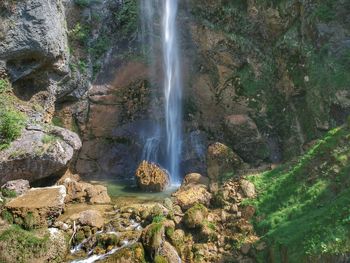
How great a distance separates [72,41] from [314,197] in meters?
14.5

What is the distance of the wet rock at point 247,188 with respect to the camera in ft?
37.8

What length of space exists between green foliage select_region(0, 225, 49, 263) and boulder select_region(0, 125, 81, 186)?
3.92 m

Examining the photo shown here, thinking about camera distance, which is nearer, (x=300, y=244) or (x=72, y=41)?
(x=300, y=244)

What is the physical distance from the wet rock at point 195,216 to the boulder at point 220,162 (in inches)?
121

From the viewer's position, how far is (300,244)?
8391mm

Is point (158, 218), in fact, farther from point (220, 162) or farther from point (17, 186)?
point (17, 186)

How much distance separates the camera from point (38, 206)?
11.9 m

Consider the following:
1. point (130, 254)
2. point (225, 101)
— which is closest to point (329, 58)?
point (225, 101)

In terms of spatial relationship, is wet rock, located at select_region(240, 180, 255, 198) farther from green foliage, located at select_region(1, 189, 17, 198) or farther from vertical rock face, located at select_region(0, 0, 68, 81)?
vertical rock face, located at select_region(0, 0, 68, 81)

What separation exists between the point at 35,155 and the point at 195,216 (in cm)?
682

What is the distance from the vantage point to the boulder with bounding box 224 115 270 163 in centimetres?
1653

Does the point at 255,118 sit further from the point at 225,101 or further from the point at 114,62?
the point at 114,62

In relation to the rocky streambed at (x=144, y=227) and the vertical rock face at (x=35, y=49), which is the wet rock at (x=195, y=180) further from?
the vertical rock face at (x=35, y=49)

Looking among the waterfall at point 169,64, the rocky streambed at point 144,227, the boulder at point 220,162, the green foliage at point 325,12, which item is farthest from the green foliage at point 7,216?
the green foliage at point 325,12
